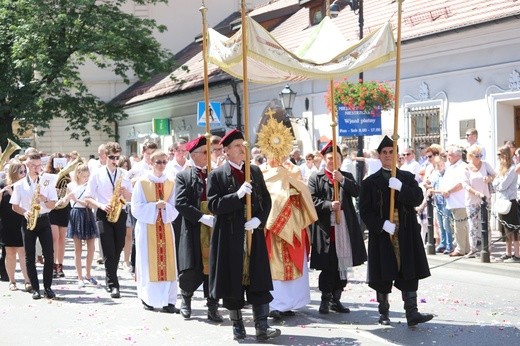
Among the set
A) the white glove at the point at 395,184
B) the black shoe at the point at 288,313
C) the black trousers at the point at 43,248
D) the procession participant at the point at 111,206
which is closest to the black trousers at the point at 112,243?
the procession participant at the point at 111,206

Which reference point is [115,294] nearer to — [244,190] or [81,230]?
[81,230]

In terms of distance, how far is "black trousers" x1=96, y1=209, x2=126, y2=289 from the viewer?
12.4 metres

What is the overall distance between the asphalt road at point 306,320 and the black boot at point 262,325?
3.3 inches

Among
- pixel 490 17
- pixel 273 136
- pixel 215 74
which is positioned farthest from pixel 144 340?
pixel 215 74

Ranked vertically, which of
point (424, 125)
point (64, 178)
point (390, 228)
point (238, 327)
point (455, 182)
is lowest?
point (238, 327)

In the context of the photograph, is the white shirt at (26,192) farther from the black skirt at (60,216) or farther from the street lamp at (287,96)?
the street lamp at (287,96)

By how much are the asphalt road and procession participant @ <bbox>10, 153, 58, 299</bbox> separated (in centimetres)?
32

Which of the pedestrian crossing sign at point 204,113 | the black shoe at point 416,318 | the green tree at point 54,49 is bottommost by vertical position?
the black shoe at point 416,318

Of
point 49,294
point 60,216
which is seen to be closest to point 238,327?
point 49,294

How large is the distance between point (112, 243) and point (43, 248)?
0.88 meters

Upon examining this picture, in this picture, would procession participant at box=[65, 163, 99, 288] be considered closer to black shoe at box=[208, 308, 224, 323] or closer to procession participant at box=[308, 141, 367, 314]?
black shoe at box=[208, 308, 224, 323]

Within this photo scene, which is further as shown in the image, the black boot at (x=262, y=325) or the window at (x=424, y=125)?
the window at (x=424, y=125)

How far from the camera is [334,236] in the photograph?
10.6m

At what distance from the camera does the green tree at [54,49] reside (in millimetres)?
31281
